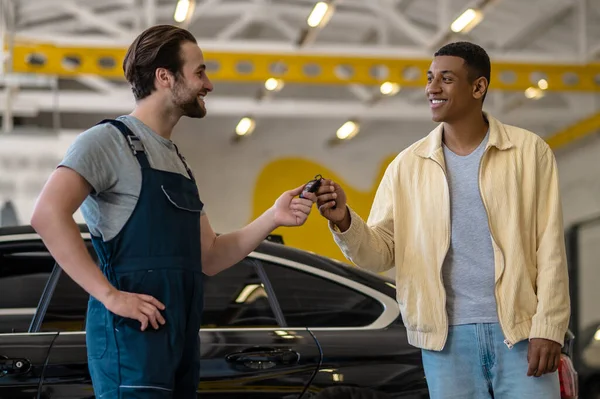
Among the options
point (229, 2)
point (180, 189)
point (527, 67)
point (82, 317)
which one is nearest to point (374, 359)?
point (82, 317)

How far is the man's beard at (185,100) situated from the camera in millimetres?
2658

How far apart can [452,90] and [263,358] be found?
4.63ft

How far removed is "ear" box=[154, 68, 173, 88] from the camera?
8.71ft

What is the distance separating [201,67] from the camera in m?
Result: 2.71

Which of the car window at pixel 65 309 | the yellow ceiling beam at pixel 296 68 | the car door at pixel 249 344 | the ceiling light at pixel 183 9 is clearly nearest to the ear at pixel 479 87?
the car door at pixel 249 344

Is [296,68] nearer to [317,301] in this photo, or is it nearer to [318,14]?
[318,14]

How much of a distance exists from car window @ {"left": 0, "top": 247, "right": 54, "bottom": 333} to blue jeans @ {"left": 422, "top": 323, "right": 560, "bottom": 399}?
174 centimetres

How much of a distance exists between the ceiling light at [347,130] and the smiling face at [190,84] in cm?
1377

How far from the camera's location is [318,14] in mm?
10492

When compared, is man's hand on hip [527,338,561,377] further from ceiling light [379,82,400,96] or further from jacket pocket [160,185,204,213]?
ceiling light [379,82,400,96]

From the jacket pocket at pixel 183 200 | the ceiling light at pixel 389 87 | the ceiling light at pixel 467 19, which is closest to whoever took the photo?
the jacket pocket at pixel 183 200

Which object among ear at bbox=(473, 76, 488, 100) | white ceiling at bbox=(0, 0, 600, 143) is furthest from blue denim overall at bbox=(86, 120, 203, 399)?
white ceiling at bbox=(0, 0, 600, 143)

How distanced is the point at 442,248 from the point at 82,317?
161 centimetres

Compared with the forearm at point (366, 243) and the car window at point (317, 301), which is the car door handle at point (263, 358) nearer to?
the car window at point (317, 301)
